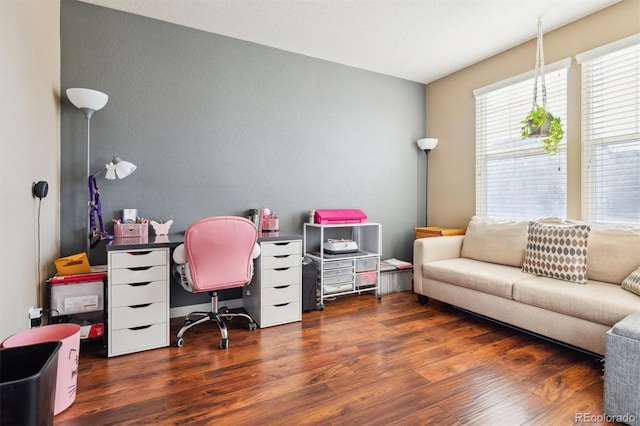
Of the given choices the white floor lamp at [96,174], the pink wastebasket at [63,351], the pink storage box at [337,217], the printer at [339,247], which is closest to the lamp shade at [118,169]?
the white floor lamp at [96,174]

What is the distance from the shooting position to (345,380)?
73.9 inches

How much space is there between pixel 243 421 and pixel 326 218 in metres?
2.05

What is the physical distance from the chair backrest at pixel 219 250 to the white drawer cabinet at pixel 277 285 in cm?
36

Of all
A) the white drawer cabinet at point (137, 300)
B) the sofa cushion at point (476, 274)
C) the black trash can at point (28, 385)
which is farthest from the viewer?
the sofa cushion at point (476, 274)

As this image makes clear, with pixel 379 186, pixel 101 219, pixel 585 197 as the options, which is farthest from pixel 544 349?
pixel 101 219

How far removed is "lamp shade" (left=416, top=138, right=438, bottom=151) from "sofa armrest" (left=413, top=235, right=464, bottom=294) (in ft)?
4.20

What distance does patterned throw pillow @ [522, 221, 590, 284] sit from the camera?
239 centimetres

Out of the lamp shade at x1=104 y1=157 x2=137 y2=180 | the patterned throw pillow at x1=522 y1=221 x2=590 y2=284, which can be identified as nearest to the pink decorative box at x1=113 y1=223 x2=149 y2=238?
the lamp shade at x1=104 y1=157 x2=137 y2=180

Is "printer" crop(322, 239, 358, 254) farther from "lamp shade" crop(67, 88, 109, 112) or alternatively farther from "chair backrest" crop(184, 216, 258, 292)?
"lamp shade" crop(67, 88, 109, 112)

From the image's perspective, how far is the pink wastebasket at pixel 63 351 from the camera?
1.55 m

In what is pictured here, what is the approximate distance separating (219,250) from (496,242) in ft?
8.29

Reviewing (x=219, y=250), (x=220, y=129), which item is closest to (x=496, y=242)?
(x=219, y=250)

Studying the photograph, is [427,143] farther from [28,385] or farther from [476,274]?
[28,385]

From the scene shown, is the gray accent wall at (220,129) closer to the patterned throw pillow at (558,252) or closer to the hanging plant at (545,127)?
the hanging plant at (545,127)
